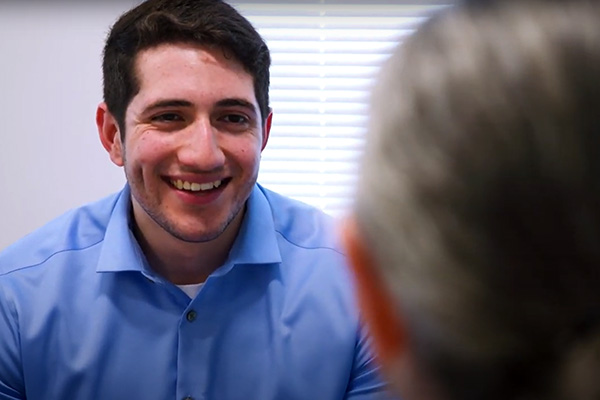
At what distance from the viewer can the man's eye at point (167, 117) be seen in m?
1.49

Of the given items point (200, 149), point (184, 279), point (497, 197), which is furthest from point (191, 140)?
point (497, 197)

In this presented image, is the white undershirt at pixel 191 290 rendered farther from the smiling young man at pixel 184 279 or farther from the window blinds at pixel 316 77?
the window blinds at pixel 316 77

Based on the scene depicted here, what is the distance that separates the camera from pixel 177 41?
1.50 m

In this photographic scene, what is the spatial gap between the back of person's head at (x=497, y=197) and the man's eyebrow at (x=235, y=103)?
1.02 meters

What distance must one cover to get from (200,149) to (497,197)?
1080mm

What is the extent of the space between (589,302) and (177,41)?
3.96ft

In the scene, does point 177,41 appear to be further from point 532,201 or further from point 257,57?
point 532,201

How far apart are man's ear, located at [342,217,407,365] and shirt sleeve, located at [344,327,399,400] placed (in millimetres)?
998

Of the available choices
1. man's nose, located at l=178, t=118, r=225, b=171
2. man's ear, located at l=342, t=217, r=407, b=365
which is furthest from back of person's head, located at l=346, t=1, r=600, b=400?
man's nose, located at l=178, t=118, r=225, b=171

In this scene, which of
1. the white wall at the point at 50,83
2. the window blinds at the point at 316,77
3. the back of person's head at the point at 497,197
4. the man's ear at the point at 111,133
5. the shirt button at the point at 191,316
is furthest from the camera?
the window blinds at the point at 316,77

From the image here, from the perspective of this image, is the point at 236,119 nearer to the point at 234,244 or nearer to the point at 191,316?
the point at 234,244

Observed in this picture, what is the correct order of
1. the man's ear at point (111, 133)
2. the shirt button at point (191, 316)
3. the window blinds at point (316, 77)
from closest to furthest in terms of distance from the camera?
the shirt button at point (191, 316), the man's ear at point (111, 133), the window blinds at point (316, 77)

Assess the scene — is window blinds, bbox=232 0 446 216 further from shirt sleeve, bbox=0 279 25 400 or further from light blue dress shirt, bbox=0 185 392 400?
shirt sleeve, bbox=0 279 25 400

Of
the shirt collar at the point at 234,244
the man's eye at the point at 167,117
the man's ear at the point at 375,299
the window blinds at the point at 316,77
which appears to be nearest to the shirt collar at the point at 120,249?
the shirt collar at the point at 234,244
